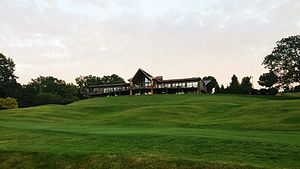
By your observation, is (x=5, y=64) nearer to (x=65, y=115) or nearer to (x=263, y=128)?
(x=65, y=115)

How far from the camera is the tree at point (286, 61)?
101194 millimetres

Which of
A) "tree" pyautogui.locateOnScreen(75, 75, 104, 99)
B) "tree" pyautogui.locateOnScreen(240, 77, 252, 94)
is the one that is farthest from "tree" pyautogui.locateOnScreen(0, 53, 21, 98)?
"tree" pyautogui.locateOnScreen(240, 77, 252, 94)

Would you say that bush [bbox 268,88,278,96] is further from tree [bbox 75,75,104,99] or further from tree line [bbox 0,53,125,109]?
tree [bbox 75,75,104,99]

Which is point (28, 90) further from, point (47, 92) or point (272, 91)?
point (272, 91)

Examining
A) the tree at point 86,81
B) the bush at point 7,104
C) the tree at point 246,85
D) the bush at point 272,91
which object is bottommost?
the bush at point 7,104

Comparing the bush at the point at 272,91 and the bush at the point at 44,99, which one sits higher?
the bush at the point at 272,91

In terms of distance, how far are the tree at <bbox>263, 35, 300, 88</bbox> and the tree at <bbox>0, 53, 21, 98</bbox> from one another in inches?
2700

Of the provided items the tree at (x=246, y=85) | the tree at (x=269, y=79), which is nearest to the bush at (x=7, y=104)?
the tree at (x=246, y=85)

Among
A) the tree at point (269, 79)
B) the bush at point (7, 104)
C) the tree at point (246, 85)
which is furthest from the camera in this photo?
the tree at point (269, 79)

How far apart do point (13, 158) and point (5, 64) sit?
112 meters

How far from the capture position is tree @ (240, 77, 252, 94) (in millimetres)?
A: 101350

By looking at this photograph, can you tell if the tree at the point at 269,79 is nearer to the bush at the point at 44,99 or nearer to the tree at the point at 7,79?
the bush at the point at 44,99

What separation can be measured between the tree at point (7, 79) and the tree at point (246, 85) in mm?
60643

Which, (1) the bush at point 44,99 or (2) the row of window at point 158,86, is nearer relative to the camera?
(2) the row of window at point 158,86
